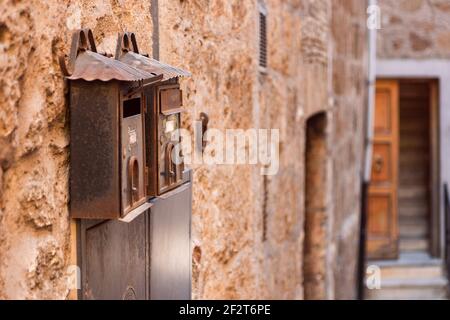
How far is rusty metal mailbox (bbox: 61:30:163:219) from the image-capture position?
147cm

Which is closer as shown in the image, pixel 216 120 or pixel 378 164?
→ pixel 216 120

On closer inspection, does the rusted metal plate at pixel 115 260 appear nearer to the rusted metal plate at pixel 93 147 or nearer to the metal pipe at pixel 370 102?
the rusted metal plate at pixel 93 147

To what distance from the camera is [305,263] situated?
15.9 feet

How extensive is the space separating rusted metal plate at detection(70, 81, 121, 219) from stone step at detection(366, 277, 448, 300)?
598 cm

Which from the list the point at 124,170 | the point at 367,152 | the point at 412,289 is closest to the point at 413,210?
the point at 412,289

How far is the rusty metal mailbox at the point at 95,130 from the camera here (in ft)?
4.84

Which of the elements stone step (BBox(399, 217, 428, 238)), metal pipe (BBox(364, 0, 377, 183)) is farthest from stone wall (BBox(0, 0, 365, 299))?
stone step (BBox(399, 217, 428, 238))

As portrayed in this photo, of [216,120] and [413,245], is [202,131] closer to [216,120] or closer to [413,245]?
[216,120]

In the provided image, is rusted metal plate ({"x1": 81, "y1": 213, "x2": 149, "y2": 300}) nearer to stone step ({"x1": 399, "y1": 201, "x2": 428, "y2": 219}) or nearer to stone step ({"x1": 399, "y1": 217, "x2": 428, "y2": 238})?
stone step ({"x1": 399, "y1": 217, "x2": 428, "y2": 238})

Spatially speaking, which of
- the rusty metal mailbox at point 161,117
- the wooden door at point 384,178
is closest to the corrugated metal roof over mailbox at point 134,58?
the rusty metal mailbox at point 161,117

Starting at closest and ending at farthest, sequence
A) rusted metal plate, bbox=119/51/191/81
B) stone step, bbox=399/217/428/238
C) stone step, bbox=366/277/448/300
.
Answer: rusted metal plate, bbox=119/51/191/81, stone step, bbox=366/277/448/300, stone step, bbox=399/217/428/238

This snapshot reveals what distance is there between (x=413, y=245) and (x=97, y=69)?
6817 millimetres

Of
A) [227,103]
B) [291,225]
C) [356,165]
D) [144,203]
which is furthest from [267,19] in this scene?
[356,165]

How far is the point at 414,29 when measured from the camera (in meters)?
7.46
